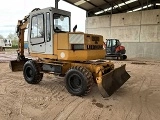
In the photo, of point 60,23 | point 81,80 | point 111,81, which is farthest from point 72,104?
point 60,23

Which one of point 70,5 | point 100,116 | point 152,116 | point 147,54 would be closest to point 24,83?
point 100,116

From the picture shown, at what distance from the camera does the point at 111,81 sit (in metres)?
4.71

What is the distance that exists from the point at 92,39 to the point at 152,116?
2.55 meters

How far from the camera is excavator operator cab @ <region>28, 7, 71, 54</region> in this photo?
522 cm

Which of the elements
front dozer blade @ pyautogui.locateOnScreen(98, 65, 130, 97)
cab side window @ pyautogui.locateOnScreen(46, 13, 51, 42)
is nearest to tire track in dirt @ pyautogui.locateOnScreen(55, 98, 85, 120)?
front dozer blade @ pyautogui.locateOnScreen(98, 65, 130, 97)

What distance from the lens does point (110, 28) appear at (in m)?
19.5

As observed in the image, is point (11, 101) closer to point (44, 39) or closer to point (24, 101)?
point (24, 101)

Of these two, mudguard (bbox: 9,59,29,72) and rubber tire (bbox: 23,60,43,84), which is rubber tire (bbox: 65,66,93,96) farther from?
mudguard (bbox: 9,59,29,72)

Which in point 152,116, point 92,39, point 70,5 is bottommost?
point 152,116

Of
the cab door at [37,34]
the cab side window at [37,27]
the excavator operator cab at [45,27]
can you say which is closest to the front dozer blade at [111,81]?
the excavator operator cab at [45,27]

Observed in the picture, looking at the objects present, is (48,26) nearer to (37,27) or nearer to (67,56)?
(37,27)

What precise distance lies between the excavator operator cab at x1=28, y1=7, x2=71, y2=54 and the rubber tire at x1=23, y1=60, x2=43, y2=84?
47cm

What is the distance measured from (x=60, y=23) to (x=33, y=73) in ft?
5.91

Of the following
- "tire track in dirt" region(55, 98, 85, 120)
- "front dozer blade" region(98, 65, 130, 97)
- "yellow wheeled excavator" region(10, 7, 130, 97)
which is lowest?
"tire track in dirt" region(55, 98, 85, 120)
